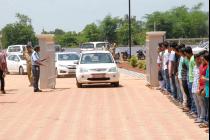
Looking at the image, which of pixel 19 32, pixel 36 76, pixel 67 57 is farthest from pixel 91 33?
pixel 36 76

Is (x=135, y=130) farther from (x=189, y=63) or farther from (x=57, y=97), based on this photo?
(x=57, y=97)

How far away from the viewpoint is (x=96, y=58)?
23016 millimetres

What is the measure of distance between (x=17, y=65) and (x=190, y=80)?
25228mm

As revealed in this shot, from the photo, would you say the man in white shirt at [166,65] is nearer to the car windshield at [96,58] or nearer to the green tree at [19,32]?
the car windshield at [96,58]

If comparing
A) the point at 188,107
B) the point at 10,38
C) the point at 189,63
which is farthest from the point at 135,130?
the point at 10,38

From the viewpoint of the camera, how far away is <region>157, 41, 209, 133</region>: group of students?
9688 mm

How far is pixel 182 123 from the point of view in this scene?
36.9ft

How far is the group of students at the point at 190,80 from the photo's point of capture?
969 centimetres

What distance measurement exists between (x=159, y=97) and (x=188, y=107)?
4250 millimetres

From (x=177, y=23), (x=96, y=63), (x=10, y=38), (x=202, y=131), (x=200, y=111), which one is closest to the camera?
(x=202, y=131)

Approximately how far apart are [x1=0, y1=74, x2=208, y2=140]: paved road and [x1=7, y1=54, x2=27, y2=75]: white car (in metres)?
16.1

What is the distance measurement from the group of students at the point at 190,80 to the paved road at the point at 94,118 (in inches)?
10.4

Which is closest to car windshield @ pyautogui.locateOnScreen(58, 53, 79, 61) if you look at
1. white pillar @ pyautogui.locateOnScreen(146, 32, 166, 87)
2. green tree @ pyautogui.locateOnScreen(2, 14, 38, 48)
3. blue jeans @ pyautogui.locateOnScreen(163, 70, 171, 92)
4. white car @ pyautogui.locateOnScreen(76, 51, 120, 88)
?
white car @ pyautogui.locateOnScreen(76, 51, 120, 88)

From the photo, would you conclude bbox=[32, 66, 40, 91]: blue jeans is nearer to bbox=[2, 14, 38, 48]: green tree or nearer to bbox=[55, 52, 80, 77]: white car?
bbox=[55, 52, 80, 77]: white car
